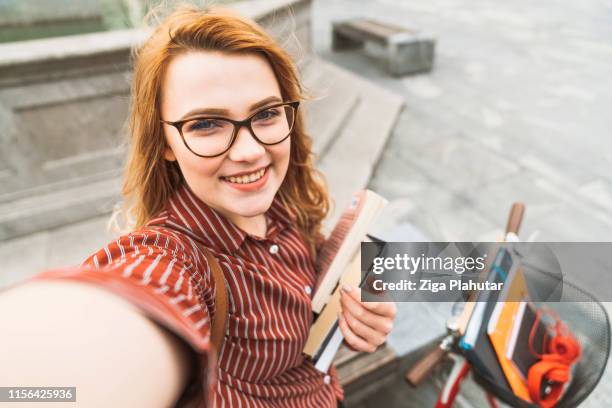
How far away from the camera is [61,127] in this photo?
2.84 m

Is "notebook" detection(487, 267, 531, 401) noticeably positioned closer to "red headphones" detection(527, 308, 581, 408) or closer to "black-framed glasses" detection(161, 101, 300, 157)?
"red headphones" detection(527, 308, 581, 408)

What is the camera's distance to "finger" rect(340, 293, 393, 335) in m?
1.00

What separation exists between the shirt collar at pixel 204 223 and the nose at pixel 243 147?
169 mm

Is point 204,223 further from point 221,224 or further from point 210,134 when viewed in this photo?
point 210,134

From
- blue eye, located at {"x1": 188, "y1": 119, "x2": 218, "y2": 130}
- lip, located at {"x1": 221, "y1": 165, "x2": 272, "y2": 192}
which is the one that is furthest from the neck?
blue eye, located at {"x1": 188, "y1": 119, "x2": 218, "y2": 130}

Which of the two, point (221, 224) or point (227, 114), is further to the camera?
point (221, 224)

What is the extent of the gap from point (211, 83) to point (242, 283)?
18.7 inches

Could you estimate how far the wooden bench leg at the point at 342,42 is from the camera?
7.52 metres

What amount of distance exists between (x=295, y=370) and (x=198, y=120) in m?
0.79

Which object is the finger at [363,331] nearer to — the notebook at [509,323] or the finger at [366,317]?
the finger at [366,317]

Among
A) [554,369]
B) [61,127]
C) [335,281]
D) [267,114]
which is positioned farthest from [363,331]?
[61,127]

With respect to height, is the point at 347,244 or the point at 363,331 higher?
the point at 347,244

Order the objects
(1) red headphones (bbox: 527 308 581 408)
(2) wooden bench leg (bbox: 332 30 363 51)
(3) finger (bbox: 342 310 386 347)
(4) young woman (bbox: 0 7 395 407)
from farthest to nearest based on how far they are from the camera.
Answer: (2) wooden bench leg (bbox: 332 30 363 51) < (1) red headphones (bbox: 527 308 581 408) < (3) finger (bbox: 342 310 386 347) < (4) young woman (bbox: 0 7 395 407)

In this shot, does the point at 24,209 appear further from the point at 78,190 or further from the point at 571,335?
the point at 571,335
